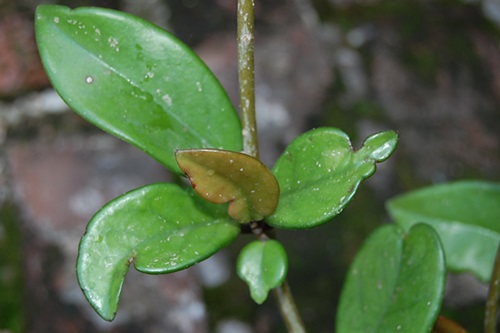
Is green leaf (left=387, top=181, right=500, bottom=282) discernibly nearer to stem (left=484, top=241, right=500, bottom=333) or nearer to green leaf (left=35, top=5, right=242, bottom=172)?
stem (left=484, top=241, right=500, bottom=333)

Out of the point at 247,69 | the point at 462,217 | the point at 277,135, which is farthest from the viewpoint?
the point at 277,135

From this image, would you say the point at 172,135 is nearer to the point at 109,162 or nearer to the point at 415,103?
the point at 109,162

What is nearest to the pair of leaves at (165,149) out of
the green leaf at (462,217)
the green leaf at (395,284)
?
the green leaf at (395,284)

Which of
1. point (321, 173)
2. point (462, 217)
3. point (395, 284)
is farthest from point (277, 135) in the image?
point (321, 173)

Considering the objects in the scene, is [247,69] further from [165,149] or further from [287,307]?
[287,307]

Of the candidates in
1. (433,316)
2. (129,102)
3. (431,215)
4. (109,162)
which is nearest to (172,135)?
(129,102)

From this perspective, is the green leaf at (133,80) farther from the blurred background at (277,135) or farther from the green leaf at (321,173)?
the blurred background at (277,135)
